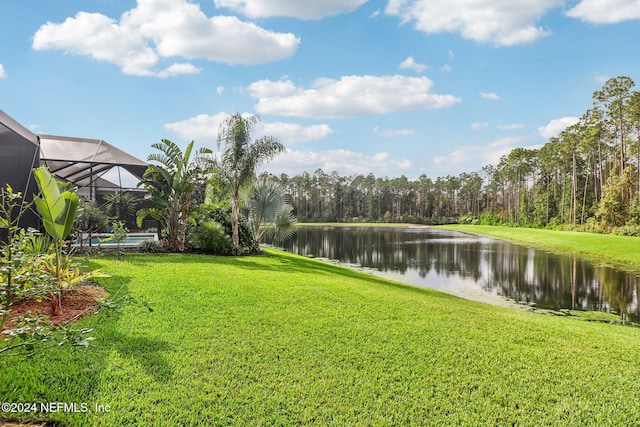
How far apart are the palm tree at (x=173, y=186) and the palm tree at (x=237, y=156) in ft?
3.40

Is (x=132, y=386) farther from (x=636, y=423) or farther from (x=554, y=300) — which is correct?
(x=554, y=300)

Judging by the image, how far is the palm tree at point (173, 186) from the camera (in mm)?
13102

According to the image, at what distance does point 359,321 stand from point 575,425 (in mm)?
2771

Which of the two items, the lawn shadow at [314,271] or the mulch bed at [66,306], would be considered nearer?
the mulch bed at [66,306]

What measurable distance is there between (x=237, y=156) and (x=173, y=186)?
2.61m

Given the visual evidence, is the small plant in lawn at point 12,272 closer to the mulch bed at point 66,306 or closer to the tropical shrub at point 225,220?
the mulch bed at point 66,306

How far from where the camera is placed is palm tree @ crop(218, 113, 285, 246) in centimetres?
1434

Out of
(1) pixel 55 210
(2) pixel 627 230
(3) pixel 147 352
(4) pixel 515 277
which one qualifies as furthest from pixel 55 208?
(2) pixel 627 230

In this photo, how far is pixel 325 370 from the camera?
12.7ft

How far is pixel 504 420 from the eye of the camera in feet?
10.7

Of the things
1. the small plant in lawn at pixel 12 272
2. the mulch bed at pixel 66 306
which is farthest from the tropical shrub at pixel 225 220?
the small plant in lawn at pixel 12 272

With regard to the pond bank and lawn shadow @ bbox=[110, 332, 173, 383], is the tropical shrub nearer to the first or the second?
lawn shadow @ bbox=[110, 332, 173, 383]

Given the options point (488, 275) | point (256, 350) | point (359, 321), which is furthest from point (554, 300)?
point (256, 350)

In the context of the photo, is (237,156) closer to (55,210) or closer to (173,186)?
(173,186)
